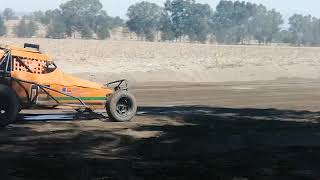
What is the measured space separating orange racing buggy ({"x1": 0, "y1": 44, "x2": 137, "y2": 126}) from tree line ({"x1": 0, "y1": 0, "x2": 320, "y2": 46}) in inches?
4589

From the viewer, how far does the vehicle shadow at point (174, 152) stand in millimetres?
7512

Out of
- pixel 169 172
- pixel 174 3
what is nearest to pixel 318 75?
pixel 169 172

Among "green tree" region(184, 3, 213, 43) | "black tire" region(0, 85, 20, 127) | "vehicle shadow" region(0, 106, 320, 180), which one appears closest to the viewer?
"vehicle shadow" region(0, 106, 320, 180)

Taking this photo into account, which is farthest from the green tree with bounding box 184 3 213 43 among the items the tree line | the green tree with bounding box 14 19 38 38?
the green tree with bounding box 14 19 38 38

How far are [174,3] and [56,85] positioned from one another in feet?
471

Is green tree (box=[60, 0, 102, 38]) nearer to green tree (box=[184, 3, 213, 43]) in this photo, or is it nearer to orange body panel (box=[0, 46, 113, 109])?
green tree (box=[184, 3, 213, 43])

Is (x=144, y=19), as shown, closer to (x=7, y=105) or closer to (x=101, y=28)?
(x=101, y=28)

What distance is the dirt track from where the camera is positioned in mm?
7594

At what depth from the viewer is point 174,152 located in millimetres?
9219

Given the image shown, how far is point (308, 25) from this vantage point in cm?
17538

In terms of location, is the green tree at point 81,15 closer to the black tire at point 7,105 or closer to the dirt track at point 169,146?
the dirt track at point 169,146

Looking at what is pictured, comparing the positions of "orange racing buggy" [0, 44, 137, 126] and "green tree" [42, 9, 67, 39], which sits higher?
"green tree" [42, 9, 67, 39]

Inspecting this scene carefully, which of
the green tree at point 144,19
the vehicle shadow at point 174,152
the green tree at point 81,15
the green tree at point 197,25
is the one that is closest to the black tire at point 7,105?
the vehicle shadow at point 174,152

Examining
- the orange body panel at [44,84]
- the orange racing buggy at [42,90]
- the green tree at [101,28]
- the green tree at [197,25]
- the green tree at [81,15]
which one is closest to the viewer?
the orange racing buggy at [42,90]
